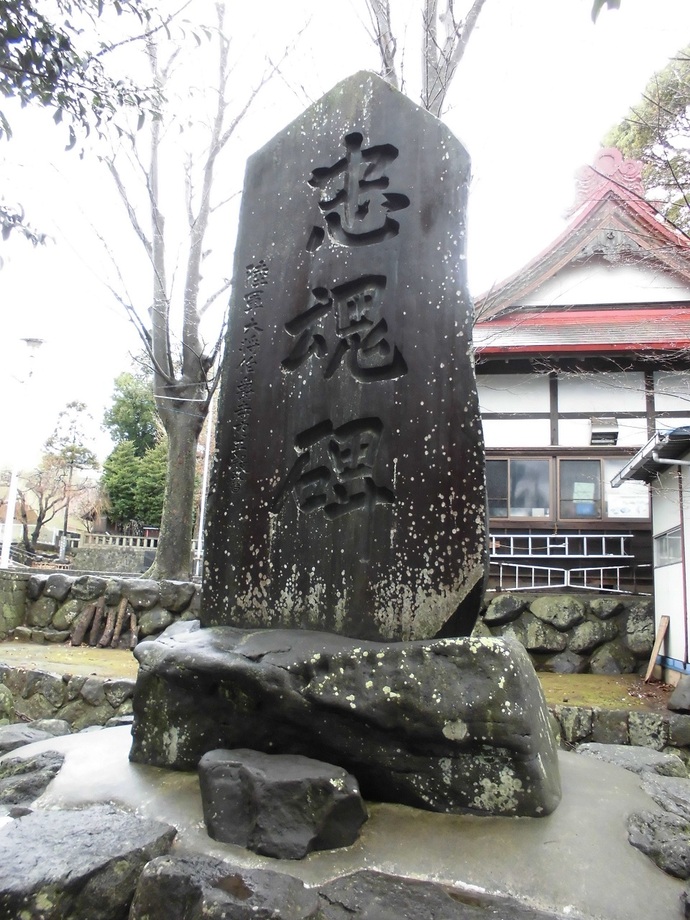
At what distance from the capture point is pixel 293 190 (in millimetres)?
3162

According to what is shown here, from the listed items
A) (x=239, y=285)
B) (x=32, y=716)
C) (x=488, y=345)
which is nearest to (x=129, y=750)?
(x=239, y=285)

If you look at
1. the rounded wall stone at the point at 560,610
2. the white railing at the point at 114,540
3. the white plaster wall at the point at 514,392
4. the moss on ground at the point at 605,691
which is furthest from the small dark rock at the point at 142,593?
the white railing at the point at 114,540

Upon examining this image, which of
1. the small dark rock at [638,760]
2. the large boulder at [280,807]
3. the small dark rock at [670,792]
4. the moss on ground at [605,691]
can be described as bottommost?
the moss on ground at [605,691]

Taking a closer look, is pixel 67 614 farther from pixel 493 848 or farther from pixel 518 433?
pixel 493 848

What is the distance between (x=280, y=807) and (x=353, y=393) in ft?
5.30

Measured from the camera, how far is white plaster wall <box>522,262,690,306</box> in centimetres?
1237

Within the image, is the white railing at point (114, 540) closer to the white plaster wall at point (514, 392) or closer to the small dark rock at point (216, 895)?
the white plaster wall at point (514, 392)

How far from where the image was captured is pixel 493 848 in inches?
74.9

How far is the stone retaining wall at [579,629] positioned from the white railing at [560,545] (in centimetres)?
78

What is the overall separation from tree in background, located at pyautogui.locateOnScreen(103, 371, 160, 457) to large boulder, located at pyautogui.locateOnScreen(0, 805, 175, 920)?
107 feet

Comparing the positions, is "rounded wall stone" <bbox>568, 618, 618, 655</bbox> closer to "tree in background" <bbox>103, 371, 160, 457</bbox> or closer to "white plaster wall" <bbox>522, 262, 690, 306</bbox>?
"white plaster wall" <bbox>522, 262, 690, 306</bbox>

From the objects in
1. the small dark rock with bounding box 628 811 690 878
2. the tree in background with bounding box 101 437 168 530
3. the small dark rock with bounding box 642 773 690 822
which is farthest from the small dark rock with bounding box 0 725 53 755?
the tree in background with bounding box 101 437 168 530

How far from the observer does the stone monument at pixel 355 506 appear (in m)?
2.13

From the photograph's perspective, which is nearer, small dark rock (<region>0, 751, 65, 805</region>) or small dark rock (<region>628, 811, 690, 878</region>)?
small dark rock (<region>628, 811, 690, 878</region>)
